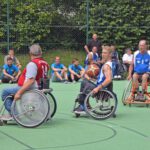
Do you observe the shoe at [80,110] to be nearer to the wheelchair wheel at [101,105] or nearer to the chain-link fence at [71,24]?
the wheelchair wheel at [101,105]

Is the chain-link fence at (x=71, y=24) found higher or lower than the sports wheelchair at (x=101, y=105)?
higher

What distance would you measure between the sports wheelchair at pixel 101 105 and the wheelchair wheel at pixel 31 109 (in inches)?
42.4

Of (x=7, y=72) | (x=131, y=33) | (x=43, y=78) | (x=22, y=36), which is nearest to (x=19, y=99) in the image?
(x=43, y=78)

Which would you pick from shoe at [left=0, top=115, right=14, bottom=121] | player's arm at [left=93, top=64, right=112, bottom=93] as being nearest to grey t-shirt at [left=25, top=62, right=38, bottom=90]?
shoe at [left=0, top=115, right=14, bottom=121]

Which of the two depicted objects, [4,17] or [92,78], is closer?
[92,78]

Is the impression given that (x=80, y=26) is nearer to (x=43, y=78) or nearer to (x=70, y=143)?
(x=43, y=78)

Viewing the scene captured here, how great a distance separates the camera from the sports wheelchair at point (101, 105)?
9.34m

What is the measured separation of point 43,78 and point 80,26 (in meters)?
13.9

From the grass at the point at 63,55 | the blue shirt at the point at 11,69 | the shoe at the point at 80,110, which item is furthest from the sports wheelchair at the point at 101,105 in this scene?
the grass at the point at 63,55

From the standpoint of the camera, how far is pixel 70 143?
7270 millimetres

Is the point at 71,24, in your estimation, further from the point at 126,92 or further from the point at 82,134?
the point at 82,134

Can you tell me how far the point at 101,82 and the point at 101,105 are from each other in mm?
392

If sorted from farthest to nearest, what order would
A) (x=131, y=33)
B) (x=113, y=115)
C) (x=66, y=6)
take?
(x=66, y=6) < (x=131, y=33) < (x=113, y=115)

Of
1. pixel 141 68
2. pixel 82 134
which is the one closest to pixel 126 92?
pixel 141 68
